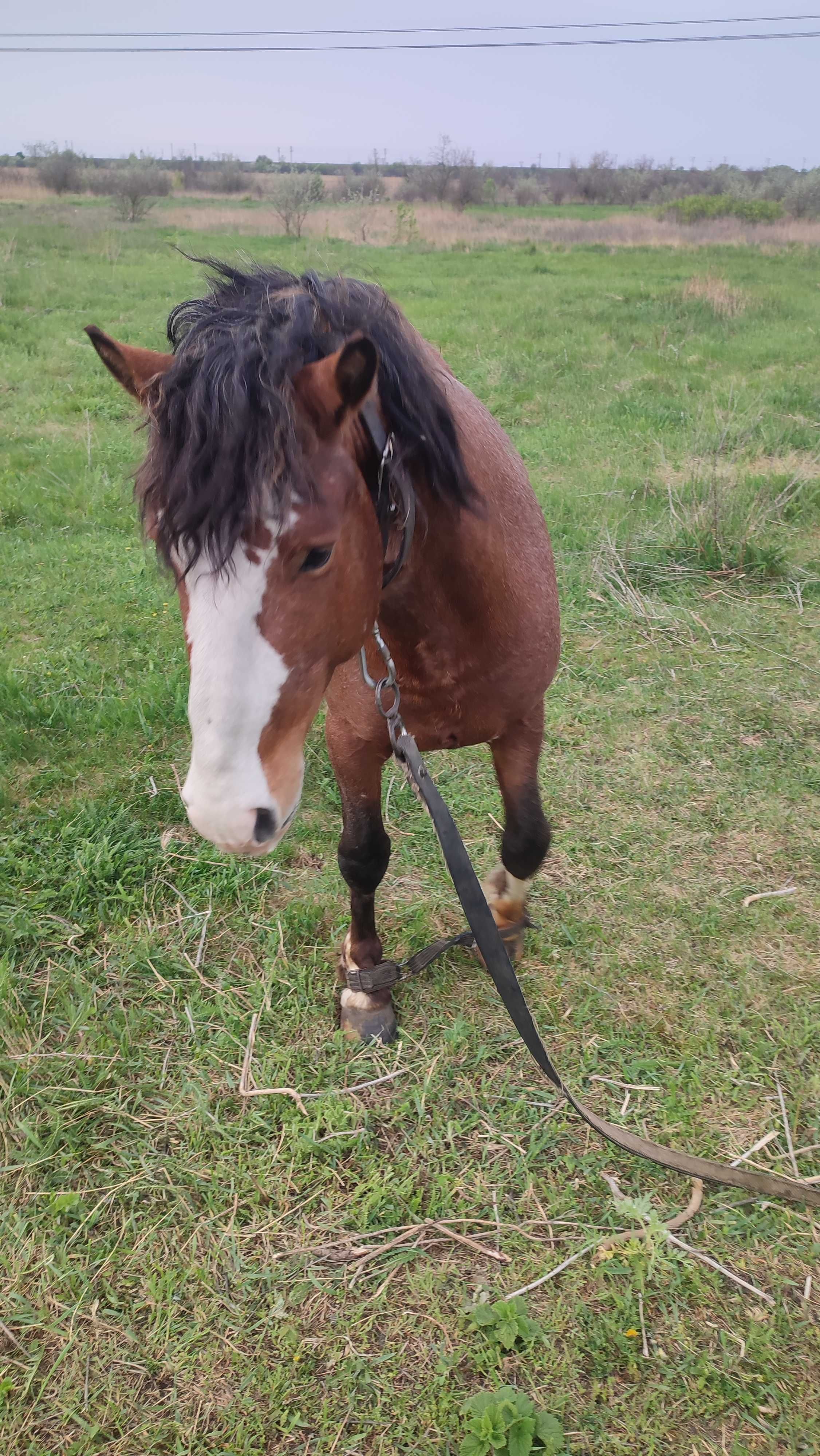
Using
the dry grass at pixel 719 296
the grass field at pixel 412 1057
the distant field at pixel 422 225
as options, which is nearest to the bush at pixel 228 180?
the distant field at pixel 422 225

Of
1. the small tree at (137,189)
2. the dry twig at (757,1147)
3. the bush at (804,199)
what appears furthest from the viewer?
the bush at (804,199)

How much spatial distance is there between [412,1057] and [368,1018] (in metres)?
0.17

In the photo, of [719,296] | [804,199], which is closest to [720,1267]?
[719,296]

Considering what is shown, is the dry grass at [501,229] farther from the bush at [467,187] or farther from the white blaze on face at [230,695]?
the white blaze on face at [230,695]

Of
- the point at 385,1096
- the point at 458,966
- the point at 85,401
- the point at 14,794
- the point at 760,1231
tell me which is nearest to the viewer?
the point at 760,1231

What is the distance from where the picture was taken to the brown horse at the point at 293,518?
1166 millimetres

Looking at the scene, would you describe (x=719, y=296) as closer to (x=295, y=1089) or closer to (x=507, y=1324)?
(x=295, y=1089)

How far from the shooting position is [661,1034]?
2.45 meters

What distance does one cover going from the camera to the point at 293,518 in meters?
1.20

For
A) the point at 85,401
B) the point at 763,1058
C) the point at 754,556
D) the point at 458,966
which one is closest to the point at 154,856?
the point at 458,966

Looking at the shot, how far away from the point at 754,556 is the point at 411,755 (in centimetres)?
409

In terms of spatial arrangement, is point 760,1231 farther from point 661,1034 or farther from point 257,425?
point 257,425

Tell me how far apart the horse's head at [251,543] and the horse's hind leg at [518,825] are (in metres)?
1.01

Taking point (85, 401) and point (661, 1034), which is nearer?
point (661, 1034)
